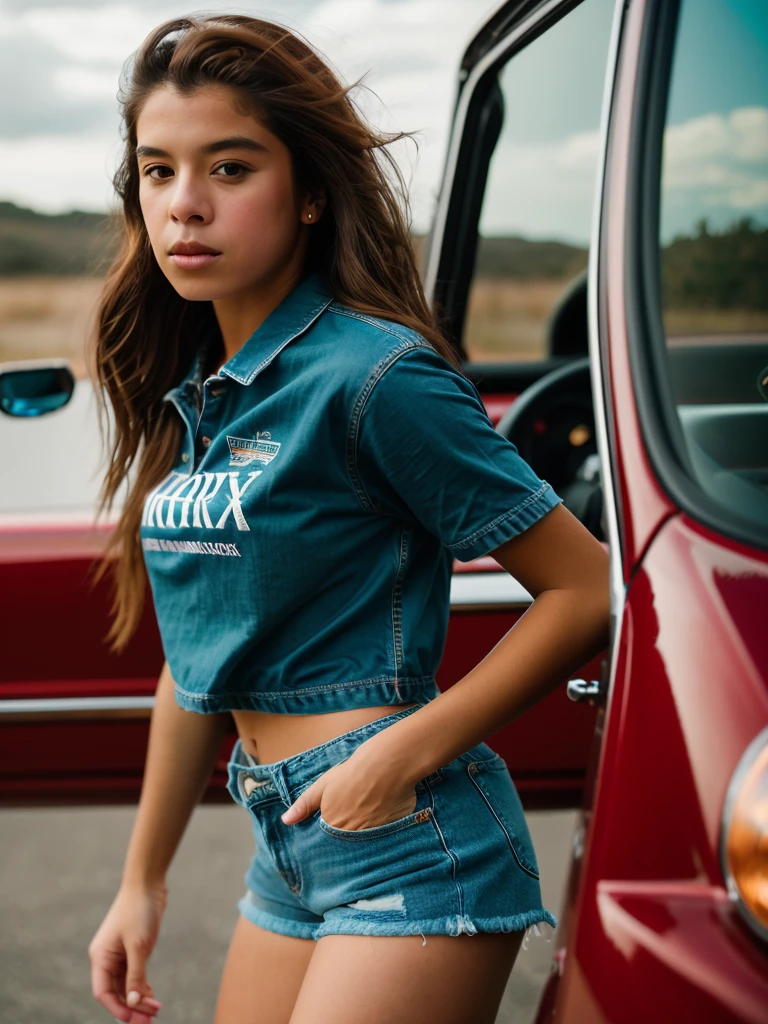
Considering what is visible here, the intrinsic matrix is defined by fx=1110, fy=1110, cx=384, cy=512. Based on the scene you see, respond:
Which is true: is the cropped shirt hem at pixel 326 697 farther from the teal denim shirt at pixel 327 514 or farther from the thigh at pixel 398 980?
the thigh at pixel 398 980

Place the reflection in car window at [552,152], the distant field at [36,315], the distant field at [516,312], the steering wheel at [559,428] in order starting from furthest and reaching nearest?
1. the distant field at [36,315]
2. the distant field at [516,312]
3. the steering wheel at [559,428]
4. the reflection in car window at [552,152]

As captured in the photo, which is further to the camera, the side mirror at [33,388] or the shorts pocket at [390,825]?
the side mirror at [33,388]

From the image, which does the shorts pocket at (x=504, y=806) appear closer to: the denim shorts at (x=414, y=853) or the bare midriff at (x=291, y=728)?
the denim shorts at (x=414, y=853)

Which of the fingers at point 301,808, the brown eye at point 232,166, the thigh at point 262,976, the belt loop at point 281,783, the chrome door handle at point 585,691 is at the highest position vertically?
the brown eye at point 232,166

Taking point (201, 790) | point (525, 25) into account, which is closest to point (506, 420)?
point (525, 25)

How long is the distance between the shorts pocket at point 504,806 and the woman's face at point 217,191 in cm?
64

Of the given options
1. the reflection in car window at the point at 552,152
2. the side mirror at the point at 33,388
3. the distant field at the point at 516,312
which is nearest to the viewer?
the side mirror at the point at 33,388

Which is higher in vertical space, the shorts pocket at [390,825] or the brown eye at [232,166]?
the brown eye at [232,166]

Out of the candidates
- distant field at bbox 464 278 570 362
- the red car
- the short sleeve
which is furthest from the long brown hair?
distant field at bbox 464 278 570 362

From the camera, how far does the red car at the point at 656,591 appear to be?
0.98m

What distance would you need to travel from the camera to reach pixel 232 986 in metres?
1.49

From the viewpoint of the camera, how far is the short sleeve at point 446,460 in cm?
118

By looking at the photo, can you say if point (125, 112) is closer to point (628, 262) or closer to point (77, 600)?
point (628, 262)

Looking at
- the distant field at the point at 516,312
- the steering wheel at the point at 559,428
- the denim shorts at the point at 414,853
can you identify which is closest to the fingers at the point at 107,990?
the denim shorts at the point at 414,853
